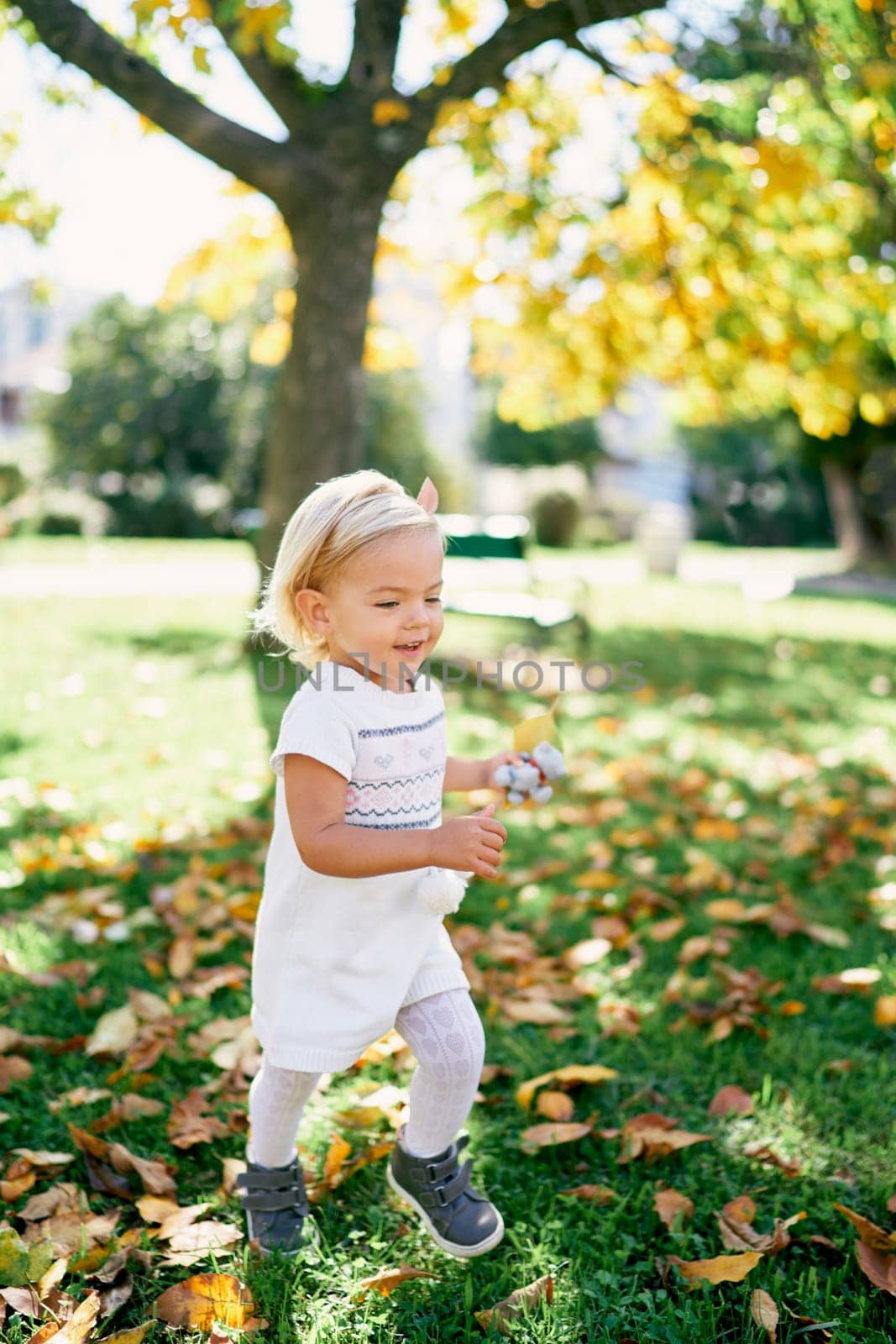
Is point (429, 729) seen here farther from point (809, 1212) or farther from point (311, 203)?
point (311, 203)

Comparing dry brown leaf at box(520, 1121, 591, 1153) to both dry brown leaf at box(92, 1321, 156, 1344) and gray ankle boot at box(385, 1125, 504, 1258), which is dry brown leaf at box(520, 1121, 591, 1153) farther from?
dry brown leaf at box(92, 1321, 156, 1344)

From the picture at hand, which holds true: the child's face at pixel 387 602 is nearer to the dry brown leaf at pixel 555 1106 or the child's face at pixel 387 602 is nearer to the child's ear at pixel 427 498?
the child's ear at pixel 427 498

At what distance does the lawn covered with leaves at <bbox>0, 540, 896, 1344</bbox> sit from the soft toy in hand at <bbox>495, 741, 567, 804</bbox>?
2.78 feet

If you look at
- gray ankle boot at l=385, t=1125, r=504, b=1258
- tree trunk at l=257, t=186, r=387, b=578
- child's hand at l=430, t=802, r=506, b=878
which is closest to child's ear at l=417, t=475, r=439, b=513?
child's hand at l=430, t=802, r=506, b=878

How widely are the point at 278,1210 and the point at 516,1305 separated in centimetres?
49

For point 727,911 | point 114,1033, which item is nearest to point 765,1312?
→ point 114,1033

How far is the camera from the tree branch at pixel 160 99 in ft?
19.0

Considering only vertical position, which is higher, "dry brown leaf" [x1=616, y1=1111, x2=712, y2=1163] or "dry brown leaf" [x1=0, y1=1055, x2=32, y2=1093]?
"dry brown leaf" [x1=616, y1=1111, x2=712, y2=1163]

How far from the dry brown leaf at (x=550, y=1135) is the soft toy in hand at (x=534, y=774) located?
821mm

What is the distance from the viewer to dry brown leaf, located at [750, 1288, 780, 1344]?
6.23ft

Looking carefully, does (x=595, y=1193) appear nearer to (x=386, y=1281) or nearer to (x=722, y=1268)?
(x=722, y=1268)

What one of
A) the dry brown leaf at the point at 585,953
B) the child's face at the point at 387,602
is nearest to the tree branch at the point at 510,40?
the dry brown leaf at the point at 585,953

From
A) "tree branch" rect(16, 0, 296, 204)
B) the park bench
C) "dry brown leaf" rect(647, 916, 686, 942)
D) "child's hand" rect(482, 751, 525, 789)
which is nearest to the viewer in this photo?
"child's hand" rect(482, 751, 525, 789)

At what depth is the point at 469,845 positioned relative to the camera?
1.85m
